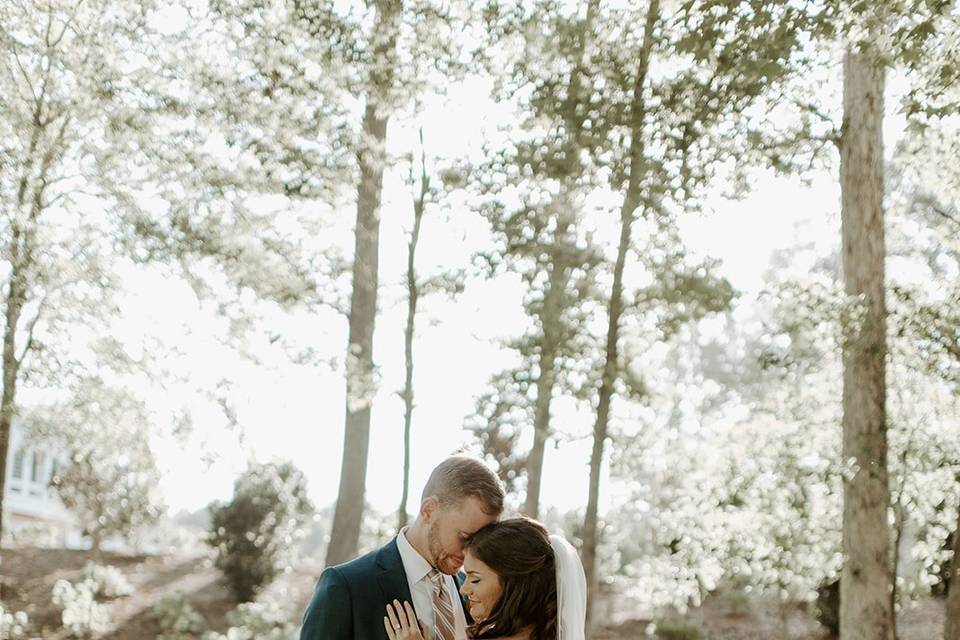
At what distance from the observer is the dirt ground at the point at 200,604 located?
19.6 meters

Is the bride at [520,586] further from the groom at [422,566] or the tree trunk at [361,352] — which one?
the tree trunk at [361,352]

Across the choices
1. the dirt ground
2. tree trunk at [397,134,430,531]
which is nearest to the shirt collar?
tree trunk at [397,134,430,531]

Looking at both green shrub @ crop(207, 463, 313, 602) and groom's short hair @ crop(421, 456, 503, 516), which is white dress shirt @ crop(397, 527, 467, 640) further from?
green shrub @ crop(207, 463, 313, 602)

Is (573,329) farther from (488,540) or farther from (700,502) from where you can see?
(488,540)

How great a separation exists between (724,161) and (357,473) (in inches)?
280

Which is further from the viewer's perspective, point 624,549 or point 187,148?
point 624,549

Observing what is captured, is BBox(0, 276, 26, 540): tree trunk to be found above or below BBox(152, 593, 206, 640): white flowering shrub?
above

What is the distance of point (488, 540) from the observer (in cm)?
418

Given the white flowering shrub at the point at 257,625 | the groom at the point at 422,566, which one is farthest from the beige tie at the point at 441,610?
the white flowering shrub at the point at 257,625

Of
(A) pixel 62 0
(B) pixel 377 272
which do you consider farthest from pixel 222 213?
(A) pixel 62 0

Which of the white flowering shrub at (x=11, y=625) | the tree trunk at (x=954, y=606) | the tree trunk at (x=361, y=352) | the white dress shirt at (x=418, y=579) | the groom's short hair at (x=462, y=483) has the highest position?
the tree trunk at (x=361, y=352)

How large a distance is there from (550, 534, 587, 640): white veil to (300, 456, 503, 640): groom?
0.33m

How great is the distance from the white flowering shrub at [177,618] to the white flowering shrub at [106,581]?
1432 mm

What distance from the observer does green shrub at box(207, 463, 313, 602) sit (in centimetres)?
2123
